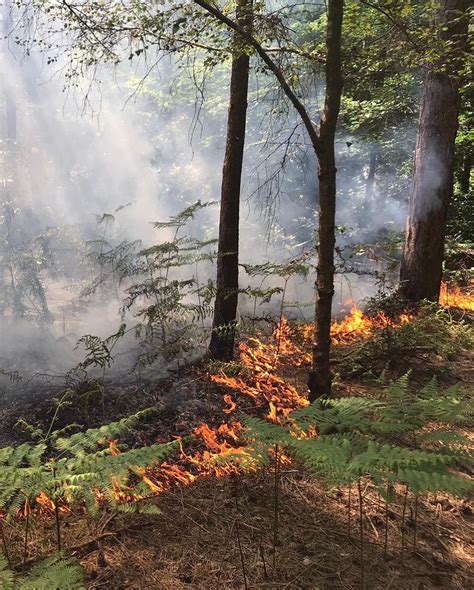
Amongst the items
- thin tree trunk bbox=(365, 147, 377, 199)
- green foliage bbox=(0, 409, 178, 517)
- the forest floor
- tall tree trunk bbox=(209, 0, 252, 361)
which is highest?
thin tree trunk bbox=(365, 147, 377, 199)

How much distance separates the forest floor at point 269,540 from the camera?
195 centimetres

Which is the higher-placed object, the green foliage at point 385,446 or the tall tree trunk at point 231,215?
the tall tree trunk at point 231,215

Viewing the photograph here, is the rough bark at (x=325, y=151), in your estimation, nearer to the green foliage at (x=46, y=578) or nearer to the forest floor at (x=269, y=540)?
the forest floor at (x=269, y=540)

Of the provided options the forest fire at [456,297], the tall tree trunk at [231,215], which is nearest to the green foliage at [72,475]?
the tall tree trunk at [231,215]

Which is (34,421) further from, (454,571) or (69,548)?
(454,571)

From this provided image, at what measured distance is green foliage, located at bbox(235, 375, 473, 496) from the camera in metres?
1.60

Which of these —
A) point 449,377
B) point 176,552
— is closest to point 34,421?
point 176,552

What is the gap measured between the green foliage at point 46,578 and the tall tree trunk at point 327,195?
2.32 metres

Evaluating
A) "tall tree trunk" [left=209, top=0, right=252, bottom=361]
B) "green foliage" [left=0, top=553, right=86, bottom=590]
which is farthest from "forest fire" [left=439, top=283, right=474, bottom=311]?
"green foliage" [left=0, top=553, right=86, bottom=590]

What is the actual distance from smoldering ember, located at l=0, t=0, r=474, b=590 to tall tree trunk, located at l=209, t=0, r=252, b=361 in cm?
3

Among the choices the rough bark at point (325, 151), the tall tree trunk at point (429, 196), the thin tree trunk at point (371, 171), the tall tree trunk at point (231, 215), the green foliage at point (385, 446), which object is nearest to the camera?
the green foliage at point (385, 446)

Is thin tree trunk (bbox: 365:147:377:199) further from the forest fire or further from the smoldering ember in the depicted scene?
the forest fire

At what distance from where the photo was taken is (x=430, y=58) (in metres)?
3.80

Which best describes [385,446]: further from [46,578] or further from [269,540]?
[46,578]
